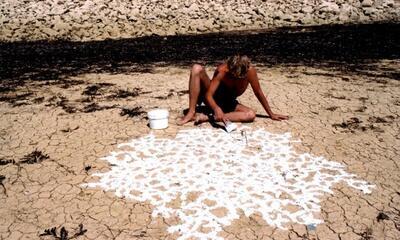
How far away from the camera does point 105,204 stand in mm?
3496

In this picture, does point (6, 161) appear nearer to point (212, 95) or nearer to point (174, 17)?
point (212, 95)

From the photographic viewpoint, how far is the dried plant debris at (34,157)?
4305mm

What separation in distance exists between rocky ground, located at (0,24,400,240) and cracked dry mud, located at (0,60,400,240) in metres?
0.01

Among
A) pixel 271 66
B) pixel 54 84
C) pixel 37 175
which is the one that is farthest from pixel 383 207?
pixel 54 84

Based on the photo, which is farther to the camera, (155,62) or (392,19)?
(392,19)

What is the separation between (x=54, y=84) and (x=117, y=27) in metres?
5.94

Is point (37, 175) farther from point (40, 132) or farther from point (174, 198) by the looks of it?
point (174, 198)

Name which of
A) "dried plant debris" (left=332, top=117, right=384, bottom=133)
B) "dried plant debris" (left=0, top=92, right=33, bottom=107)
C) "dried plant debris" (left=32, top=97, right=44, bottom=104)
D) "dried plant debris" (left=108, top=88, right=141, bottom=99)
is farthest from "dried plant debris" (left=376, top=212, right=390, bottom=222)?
"dried plant debris" (left=0, top=92, right=33, bottom=107)

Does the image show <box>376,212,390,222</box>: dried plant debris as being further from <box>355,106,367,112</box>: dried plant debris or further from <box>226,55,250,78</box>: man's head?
<box>355,106,367,112</box>: dried plant debris

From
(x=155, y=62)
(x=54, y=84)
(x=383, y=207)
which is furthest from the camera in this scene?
(x=155, y=62)

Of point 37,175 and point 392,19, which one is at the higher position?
point 392,19

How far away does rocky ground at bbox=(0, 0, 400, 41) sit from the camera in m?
12.5

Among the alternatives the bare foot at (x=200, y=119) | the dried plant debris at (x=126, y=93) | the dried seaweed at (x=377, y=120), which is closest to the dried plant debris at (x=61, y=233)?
the bare foot at (x=200, y=119)

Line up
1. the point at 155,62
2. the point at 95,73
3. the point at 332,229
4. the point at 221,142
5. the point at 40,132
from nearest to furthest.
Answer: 1. the point at 332,229
2. the point at 221,142
3. the point at 40,132
4. the point at 95,73
5. the point at 155,62
